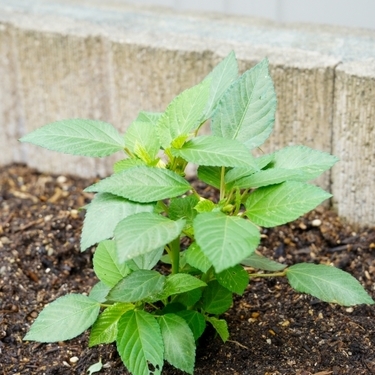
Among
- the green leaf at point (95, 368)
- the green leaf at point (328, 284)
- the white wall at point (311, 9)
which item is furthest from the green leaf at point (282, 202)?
the white wall at point (311, 9)

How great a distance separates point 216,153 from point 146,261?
1.07ft

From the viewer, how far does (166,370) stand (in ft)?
5.46

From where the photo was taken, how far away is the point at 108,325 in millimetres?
1617

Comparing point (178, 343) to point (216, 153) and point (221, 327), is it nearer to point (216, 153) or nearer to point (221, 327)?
point (221, 327)

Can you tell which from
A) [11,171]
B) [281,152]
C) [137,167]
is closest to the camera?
[137,167]

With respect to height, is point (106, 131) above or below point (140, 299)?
above

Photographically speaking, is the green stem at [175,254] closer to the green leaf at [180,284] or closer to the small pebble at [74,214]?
the green leaf at [180,284]

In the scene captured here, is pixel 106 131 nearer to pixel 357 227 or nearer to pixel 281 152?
pixel 281 152

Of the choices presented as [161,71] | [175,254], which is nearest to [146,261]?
[175,254]

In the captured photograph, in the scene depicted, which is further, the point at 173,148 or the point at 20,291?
the point at 20,291

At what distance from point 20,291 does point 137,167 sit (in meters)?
0.63

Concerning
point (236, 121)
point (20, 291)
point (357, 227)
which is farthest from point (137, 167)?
point (357, 227)

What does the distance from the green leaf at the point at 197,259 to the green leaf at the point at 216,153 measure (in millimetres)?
163

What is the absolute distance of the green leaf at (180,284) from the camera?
5.00ft
